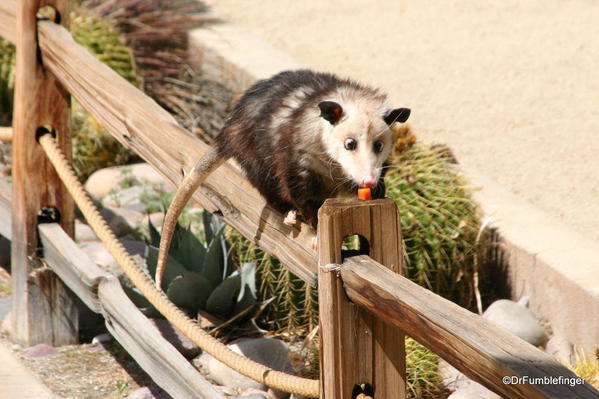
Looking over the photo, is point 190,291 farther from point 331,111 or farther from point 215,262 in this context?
point 331,111

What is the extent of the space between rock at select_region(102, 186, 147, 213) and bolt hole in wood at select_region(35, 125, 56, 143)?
6.85ft

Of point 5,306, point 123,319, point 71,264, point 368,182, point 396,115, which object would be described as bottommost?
point 5,306

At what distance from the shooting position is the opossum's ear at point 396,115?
11.2 ft

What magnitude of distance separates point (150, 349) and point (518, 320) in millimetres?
1789

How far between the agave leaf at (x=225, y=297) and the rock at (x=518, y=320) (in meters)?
1.19

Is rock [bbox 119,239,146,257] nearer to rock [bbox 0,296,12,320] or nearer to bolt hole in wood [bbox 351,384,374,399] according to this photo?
rock [bbox 0,296,12,320]

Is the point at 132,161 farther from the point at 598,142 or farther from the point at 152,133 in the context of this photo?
the point at 152,133

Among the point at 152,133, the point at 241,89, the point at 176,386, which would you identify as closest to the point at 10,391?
the point at 176,386

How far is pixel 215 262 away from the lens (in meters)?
4.89

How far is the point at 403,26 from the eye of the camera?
8.74 metres

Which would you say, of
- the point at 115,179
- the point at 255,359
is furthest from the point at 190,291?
the point at 115,179

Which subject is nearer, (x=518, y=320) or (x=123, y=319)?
(x=123, y=319)

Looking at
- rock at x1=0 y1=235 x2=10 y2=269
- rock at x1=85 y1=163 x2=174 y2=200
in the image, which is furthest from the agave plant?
rock at x1=85 y1=163 x2=174 y2=200

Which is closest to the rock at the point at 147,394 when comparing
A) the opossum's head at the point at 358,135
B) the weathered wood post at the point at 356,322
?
the opossum's head at the point at 358,135
